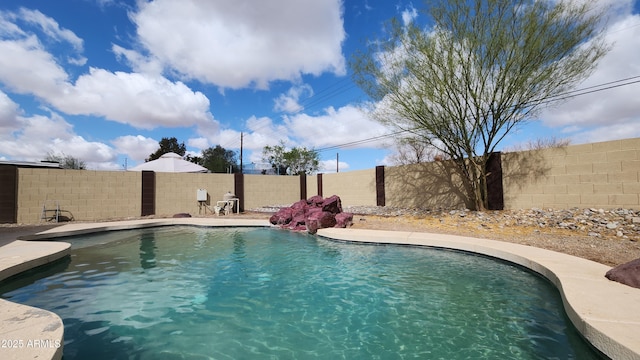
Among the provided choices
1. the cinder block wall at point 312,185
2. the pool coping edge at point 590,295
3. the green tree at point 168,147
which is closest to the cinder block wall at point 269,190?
the cinder block wall at point 312,185

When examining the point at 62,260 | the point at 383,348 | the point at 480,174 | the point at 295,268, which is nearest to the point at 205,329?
the point at 383,348

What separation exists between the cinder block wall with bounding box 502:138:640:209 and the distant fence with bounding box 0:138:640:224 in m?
0.02

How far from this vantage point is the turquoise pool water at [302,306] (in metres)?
2.90

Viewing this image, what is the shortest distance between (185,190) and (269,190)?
4.52 meters

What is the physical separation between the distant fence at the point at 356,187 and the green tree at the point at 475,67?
3.38ft

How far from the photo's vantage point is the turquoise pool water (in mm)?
2898

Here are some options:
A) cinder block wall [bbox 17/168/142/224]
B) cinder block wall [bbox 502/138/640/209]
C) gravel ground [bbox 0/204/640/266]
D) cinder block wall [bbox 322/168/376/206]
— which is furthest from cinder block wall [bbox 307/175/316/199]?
cinder block wall [bbox 502/138/640/209]

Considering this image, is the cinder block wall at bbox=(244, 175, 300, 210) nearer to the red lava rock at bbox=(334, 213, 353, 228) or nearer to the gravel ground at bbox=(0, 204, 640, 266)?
the gravel ground at bbox=(0, 204, 640, 266)

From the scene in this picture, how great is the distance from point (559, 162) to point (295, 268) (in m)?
8.16

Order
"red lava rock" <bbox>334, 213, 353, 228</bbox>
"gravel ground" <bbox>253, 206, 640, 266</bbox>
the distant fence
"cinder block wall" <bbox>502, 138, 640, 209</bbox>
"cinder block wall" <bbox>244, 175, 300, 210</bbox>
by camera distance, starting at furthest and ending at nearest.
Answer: "cinder block wall" <bbox>244, 175, 300, 210</bbox> < "red lava rock" <bbox>334, 213, 353, 228</bbox> < the distant fence < "cinder block wall" <bbox>502, 138, 640, 209</bbox> < "gravel ground" <bbox>253, 206, 640, 266</bbox>

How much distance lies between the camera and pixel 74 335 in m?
3.12

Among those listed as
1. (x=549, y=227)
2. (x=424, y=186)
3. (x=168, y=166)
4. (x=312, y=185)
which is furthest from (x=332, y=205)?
(x=168, y=166)

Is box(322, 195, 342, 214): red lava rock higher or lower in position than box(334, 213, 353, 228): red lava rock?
higher

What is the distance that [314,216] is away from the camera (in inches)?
383
